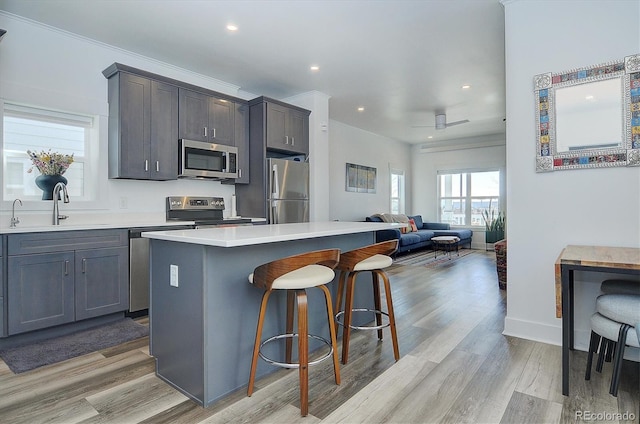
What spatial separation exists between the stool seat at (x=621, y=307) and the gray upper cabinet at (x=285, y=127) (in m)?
3.78

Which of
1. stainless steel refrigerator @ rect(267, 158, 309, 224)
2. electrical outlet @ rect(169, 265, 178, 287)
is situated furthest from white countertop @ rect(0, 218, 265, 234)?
electrical outlet @ rect(169, 265, 178, 287)

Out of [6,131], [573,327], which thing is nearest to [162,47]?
[6,131]

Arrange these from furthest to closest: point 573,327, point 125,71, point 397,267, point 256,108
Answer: point 397,267 → point 256,108 → point 125,71 → point 573,327

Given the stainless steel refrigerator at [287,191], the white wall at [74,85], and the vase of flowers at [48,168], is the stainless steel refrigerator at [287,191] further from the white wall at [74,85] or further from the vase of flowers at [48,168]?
the vase of flowers at [48,168]

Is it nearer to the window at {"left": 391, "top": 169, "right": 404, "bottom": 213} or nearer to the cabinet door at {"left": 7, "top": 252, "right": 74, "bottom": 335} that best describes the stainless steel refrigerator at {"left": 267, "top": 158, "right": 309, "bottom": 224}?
the cabinet door at {"left": 7, "top": 252, "right": 74, "bottom": 335}

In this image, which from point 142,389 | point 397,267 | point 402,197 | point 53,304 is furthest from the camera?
point 402,197

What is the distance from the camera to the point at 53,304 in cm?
285

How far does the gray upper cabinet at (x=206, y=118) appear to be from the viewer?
13.3ft

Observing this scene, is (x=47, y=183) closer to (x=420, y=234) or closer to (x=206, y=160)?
(x=206, y=160)

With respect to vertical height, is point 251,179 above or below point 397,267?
above

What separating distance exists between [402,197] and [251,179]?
18.3 feet

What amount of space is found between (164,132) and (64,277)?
177cm

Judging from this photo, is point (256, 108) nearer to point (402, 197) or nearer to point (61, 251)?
point (61, 251)

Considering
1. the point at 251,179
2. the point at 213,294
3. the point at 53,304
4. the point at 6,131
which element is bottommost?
the point at 53,304
